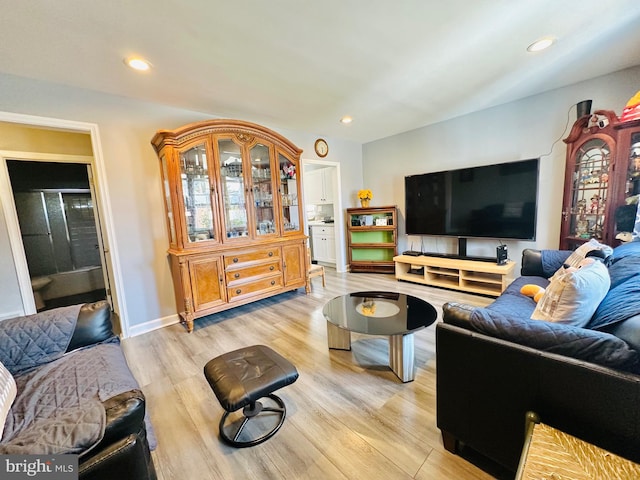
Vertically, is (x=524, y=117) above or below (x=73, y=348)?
above

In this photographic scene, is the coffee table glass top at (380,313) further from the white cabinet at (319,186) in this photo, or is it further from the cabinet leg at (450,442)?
the white cabinet at (319,186)

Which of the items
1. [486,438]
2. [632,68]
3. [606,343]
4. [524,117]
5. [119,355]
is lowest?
[486,438]

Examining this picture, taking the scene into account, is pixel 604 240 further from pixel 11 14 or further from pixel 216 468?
pixel 11 14

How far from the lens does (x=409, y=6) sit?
1636 millimetres

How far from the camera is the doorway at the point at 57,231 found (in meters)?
3.96

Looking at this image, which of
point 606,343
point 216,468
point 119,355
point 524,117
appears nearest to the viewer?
point 606,343

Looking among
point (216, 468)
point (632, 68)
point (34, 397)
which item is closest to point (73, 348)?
point (34, 397)

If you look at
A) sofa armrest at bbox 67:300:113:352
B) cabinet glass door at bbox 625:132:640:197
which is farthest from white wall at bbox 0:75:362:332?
cabinet glass door at bbox 625:132:640:197

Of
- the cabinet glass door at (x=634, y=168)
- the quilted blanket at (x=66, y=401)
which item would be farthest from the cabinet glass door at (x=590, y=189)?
the quilted blanket at (x=66, y=401)

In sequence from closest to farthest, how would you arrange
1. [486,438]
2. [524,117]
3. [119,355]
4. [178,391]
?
[486,438] → [119,355] → [178,391] → [524,117]

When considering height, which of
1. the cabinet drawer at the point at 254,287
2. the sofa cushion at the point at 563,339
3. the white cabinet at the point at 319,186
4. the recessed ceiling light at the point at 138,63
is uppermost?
the recessed ceiling light at the point at 138,63

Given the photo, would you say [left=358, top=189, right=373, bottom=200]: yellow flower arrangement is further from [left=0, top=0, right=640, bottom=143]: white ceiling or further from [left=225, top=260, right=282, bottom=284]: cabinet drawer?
[left=225, top=260, right=282, bottom=284]: cabinet drawer

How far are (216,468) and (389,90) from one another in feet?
11.2

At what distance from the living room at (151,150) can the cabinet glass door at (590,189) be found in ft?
0.88
